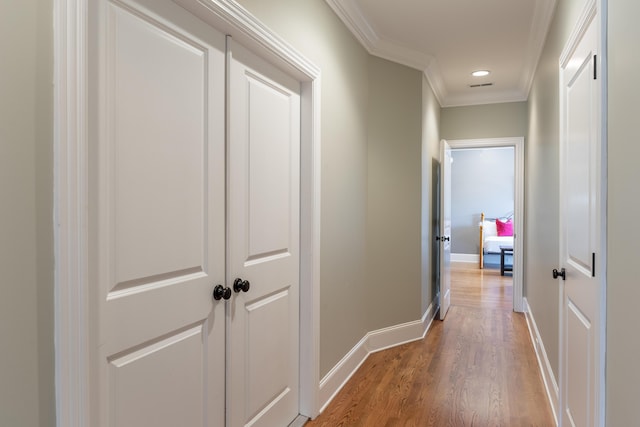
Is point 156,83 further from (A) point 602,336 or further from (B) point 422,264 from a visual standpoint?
(B) point 422,264

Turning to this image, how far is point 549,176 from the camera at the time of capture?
107 inches

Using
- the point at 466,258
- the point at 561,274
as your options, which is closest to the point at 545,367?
the point at 561,274

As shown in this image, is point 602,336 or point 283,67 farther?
point 283,67

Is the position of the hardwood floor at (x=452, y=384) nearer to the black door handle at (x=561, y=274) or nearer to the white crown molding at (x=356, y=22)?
the black door handle at (x=561, y=274)

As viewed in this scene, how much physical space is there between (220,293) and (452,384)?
6.45 ft

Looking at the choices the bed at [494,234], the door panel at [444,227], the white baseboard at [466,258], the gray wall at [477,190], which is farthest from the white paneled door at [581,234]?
the gray wall at [477,190]

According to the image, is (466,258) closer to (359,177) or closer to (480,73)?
(480,73)

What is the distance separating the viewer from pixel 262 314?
1939 millimetres

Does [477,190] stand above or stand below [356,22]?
below

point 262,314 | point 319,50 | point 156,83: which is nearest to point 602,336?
point 262,314

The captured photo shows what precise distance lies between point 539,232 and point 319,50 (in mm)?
2339

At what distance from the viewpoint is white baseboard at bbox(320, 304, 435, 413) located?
2556mm

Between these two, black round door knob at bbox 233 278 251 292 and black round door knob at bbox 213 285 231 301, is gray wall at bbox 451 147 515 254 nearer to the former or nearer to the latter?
black round door knob at bbox 233 278 251 292

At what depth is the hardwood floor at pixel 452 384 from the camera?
7.69 feet
